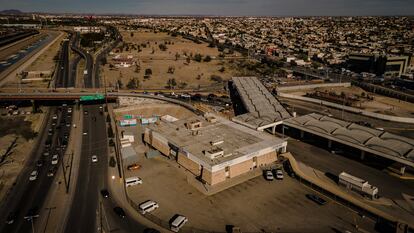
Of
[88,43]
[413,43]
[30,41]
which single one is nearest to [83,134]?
[88,43]

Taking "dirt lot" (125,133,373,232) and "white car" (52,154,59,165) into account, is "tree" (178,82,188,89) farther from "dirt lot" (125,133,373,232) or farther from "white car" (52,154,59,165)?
"dirt lot" (125,133,373,232)

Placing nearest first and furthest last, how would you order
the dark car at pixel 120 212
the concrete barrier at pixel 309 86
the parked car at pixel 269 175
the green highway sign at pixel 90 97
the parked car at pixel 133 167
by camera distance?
the dark car at pixel 120 212, the parked car at pixel 269 175, the parked car at pixel 133 167, the green highway sign at pixel 90 97, the concrete barrier at pixel 309 86

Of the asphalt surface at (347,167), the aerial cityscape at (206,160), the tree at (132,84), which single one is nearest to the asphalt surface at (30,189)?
the aerial cityscape at (206,160)

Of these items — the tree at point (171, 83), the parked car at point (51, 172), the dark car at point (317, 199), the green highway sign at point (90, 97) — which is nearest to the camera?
the dark car at point (317, 199)

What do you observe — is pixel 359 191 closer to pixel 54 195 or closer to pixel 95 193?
pixel 95 193

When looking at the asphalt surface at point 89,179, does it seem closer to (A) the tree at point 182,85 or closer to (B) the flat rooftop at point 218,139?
(B) the flat rooftop at point 218,139

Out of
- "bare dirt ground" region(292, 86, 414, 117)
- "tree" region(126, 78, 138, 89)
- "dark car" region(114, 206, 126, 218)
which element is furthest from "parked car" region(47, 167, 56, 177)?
"bare dirt ground" region(292, 86, 414, 117)
